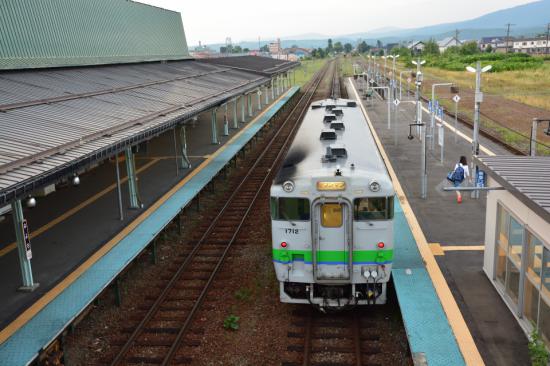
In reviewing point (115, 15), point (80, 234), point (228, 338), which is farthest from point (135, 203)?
point (115, 15)

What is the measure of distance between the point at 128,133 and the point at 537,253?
29.9 ft

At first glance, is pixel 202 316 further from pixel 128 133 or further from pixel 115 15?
pixel 115 15

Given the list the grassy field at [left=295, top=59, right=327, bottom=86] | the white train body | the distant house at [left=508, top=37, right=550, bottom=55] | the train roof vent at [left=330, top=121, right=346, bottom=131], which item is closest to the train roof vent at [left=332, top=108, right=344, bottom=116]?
the train roof vent at [left=330, top=121, right=346, bottom=131]

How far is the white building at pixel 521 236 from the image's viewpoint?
7992mm

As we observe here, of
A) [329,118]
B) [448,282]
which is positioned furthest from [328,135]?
[448,282]

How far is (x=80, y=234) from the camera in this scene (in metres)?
13.1

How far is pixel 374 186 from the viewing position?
8938 millimetres

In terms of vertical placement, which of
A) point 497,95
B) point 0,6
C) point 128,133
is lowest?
point 497,95

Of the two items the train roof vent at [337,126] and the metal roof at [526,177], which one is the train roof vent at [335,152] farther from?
the metal roof at [526,177]

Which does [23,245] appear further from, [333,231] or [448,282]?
[448,282]

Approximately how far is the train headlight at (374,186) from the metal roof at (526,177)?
2.11 meters

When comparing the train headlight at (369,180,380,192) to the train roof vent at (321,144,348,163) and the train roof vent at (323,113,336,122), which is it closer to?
the train roof vent at (321,144,348,163)

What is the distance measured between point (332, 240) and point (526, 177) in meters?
3.43

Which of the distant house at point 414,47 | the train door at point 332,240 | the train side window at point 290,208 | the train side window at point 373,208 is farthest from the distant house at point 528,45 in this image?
the train side window at point 290,208
